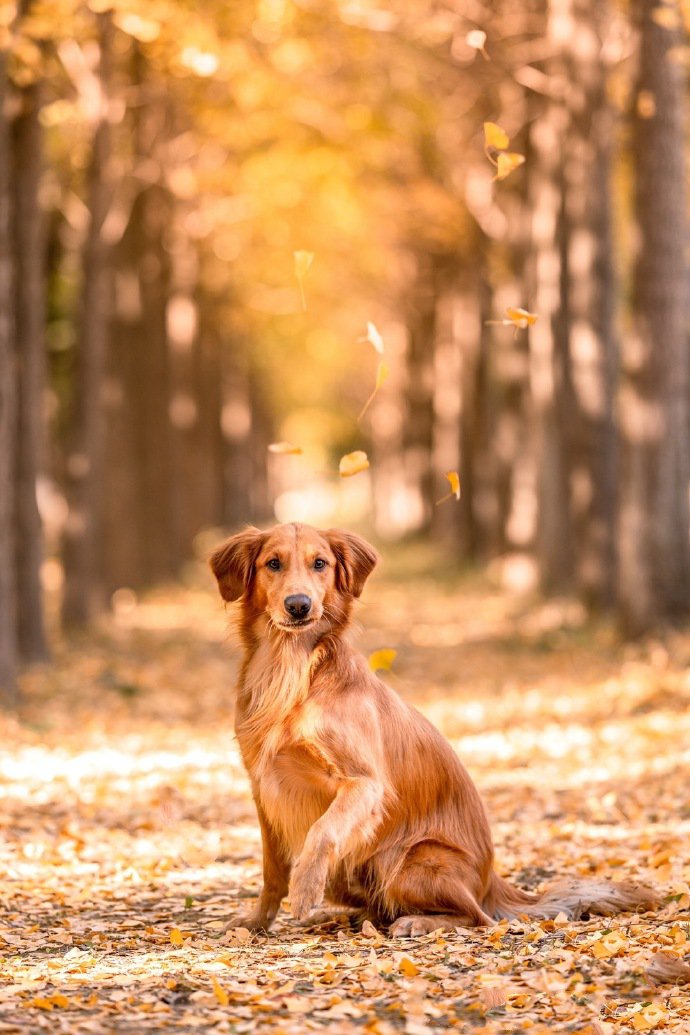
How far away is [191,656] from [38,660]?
266cm

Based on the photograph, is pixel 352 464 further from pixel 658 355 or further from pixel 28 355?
pixel 28 355

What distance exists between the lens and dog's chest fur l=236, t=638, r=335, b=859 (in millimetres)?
5828

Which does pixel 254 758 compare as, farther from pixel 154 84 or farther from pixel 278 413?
pixel 278 413

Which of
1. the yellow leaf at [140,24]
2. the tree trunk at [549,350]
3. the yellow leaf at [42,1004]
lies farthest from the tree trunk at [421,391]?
the yellow leaf at [42,1004]

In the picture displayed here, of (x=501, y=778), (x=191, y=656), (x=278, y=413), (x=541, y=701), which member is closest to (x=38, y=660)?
(x=191, y=656)

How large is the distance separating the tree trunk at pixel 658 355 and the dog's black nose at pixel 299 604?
9028 millimetres

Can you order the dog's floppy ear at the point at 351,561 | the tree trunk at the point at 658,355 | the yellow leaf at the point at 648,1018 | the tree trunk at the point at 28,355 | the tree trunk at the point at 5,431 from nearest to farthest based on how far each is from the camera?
the yellow leaf at the point at 648,1018, the dog's floppy ear at the point at 351,561, the tree trunk at the point at 5,431, the tree trunk at the point at 658,355, the tree trunk at the point at 28,355

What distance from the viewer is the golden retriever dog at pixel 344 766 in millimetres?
5785

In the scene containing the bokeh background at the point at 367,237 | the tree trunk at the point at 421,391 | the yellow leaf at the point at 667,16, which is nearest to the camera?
the yellow leaf at the point at 667,16

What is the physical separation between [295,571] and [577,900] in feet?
6.23

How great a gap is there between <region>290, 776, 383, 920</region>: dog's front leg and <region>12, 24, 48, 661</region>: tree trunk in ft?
30.5

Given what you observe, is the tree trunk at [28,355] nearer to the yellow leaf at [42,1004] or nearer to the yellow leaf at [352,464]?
the yellow leaf at [352,464]

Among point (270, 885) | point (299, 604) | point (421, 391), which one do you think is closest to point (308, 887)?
point (270, 885)

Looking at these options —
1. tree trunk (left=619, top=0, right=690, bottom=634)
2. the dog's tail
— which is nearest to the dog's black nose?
the dog's tail
